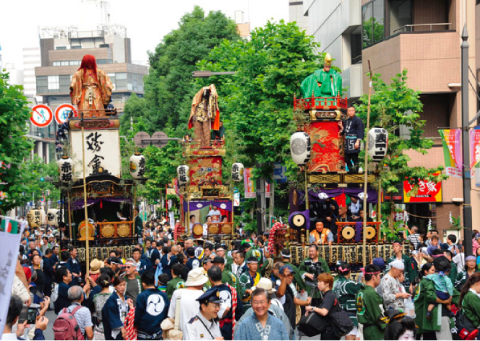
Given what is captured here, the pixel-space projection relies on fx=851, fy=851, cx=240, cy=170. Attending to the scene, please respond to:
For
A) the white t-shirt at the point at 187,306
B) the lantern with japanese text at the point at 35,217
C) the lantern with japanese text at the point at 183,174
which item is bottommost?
the lantern with japanese text at the point at 35,217

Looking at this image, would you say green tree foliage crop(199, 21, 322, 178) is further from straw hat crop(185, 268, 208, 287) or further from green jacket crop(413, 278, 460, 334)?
straw hat crop(185, 268, 208, 287)

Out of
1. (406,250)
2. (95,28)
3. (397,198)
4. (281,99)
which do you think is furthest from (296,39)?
(95,28)

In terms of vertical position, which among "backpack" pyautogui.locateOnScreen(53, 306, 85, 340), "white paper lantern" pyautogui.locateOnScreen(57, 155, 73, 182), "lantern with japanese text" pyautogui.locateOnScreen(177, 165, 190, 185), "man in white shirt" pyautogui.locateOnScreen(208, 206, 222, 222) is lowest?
"man in white shirt" pyautogui.locateOnScreen(208, 206, 222, 222)

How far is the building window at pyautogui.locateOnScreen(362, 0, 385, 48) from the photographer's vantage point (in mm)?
38312

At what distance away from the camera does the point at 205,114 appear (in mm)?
40188

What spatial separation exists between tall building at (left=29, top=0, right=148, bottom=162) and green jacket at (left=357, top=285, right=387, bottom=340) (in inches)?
5020

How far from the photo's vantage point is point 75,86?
28.2 m

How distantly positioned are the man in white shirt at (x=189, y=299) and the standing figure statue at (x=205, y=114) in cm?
3021

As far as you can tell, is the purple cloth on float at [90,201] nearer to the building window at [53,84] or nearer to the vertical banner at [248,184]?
the vertical banner at [248,184]

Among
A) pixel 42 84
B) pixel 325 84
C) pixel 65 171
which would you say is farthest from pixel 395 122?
pixel 42 84

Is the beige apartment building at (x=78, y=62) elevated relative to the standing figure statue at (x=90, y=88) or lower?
elevated

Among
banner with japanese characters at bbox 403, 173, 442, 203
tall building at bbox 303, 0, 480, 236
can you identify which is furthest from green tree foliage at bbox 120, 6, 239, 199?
banner with japanese characters at bbox 403, 173, 442, 203

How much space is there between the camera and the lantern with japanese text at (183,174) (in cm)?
3791

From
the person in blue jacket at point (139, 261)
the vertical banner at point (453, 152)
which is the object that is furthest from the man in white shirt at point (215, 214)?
the person in blue jacket at point (139, 261)
